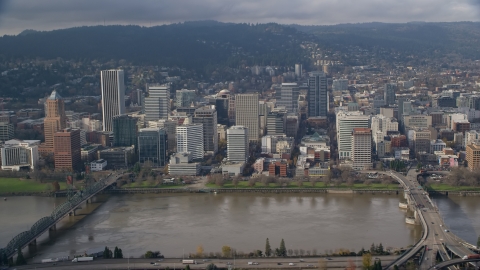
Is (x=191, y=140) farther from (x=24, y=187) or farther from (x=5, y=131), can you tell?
(x=5, y=131)

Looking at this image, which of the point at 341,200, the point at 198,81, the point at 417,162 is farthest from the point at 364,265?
the point at 198,81

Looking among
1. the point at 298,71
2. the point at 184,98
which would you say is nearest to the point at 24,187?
the point at 184,98

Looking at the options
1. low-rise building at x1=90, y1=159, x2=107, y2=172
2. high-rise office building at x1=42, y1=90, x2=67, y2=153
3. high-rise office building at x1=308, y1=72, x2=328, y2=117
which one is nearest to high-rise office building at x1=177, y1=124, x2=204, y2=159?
low-rise building at x1=90, y1=159, x2=107, y2=172

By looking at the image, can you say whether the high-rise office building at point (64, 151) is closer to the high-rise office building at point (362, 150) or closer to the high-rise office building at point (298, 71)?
the high-rise office building at point (362, 150)

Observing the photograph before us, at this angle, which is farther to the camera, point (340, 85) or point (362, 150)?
point (340, 85)

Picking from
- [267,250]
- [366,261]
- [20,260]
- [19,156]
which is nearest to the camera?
[366,261]

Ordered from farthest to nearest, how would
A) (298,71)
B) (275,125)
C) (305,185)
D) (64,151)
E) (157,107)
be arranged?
(298,71), (157,107), (275,125), (64,151), (305,185)

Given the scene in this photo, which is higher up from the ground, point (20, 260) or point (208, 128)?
point (208, 128)
